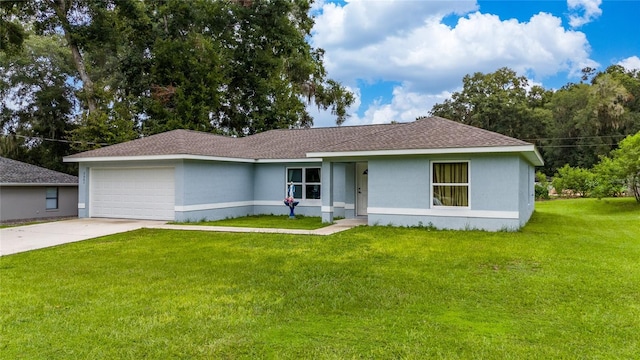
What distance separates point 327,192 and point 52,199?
1420 cm

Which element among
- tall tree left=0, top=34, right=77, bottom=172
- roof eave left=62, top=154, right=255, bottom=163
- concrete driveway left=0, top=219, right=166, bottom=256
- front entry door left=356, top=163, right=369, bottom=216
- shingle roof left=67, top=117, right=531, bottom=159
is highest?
tall tree left=0, top=34, right=77, bottom=172

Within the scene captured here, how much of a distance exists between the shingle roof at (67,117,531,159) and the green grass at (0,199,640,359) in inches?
142

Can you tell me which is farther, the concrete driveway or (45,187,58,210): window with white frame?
(45,187,58,210): window with white frame

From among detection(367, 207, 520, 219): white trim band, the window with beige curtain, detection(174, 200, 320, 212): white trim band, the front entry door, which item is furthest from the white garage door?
the window with beige curtain

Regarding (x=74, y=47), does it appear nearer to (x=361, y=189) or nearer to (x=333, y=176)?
(x=333, y=176)

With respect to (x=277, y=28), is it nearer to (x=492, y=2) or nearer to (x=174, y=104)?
(x=174, y=104)

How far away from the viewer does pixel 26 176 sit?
17984 mm

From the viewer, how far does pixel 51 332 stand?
4105 mm

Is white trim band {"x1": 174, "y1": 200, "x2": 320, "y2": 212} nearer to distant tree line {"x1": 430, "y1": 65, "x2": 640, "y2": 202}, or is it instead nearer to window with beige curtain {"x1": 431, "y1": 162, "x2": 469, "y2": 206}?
window with beige curtain {"x1": 431, "y1": 162, "x2": 469, "y2": 206}

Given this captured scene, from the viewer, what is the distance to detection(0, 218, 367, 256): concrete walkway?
9.48m

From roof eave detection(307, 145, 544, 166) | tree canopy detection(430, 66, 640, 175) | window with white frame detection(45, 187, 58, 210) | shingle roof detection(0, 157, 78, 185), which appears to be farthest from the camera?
tree canopy detection(430, 66, 640, 175)

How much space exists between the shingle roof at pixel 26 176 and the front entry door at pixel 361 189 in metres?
14.2

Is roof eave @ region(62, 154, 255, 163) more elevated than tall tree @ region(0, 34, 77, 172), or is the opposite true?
tall tree @ region(0, 34, 77, 172)

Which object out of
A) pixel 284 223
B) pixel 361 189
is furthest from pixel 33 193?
pixel 361 189
